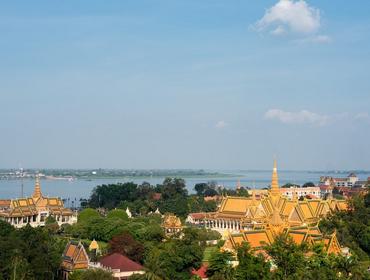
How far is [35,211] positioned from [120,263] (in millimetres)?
42665

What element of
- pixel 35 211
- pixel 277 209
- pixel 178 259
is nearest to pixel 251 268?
pixel 178 259

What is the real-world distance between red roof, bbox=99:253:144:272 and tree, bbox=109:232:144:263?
5.71 feet

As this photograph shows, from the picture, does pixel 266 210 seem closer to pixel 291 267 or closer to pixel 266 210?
pixel 266 210

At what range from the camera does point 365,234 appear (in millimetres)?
49656

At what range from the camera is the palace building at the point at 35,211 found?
78.6 meters

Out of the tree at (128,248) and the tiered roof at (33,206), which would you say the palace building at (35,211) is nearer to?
the tiered roof at (33,206)

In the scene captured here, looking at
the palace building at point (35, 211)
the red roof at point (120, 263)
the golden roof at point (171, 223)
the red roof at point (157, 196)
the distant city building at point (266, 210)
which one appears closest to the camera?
the red roof at point (120, 263)

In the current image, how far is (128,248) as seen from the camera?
147 feet

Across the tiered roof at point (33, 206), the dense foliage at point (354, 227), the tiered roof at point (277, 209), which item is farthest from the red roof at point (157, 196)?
the dense foliage at point (354, 227)

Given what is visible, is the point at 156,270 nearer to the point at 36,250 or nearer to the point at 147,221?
the point at 36,250

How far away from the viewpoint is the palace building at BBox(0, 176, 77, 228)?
78625 mm

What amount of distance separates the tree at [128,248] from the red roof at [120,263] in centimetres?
174

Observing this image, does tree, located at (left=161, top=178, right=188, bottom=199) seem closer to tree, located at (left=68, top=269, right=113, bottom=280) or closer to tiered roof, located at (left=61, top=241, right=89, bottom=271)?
tiered roof, located at (left=61, top=241, right=89, bottom=271)

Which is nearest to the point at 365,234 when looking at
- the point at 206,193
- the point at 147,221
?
the point at 147,221
